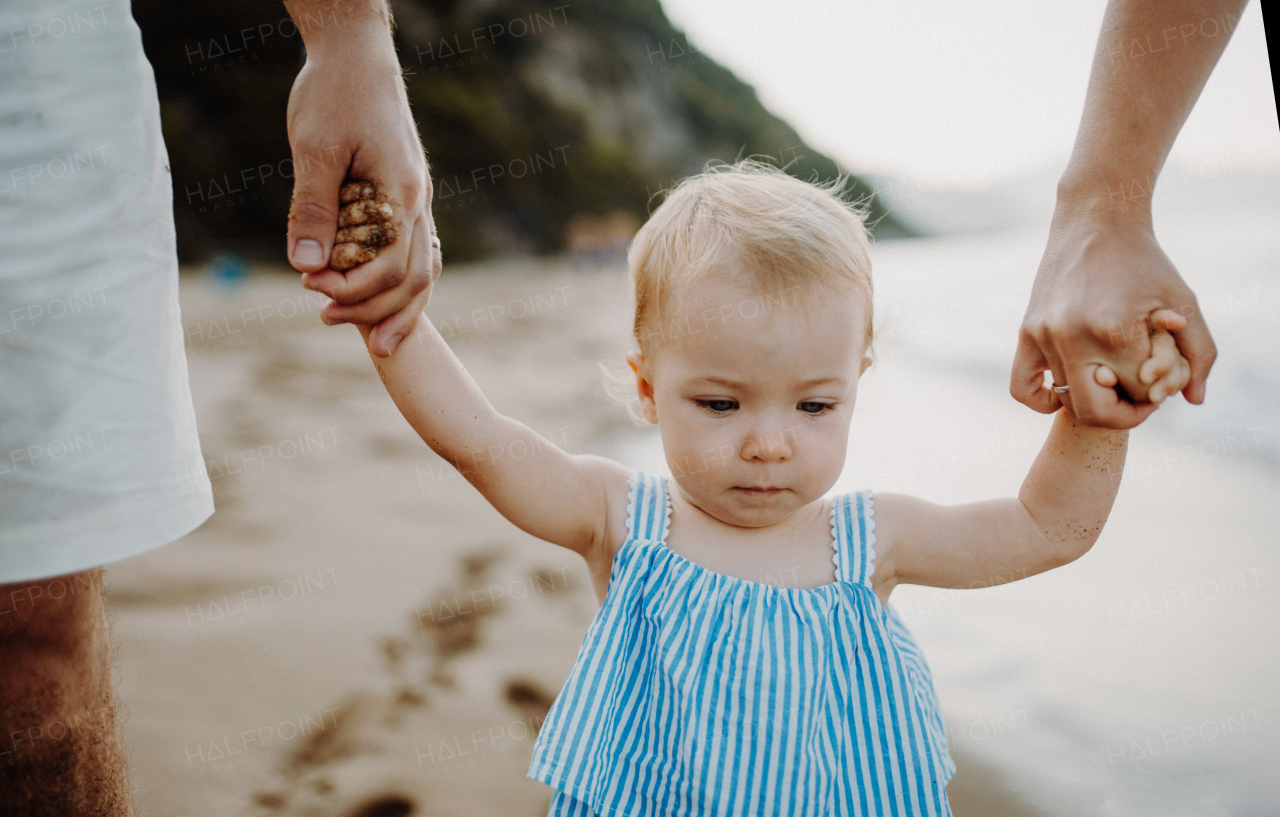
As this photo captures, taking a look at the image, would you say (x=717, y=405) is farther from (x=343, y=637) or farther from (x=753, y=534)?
(x=343, y=637)

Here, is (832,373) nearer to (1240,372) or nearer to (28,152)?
(28,152)

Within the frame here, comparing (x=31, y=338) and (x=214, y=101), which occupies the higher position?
(x=31, y=338)

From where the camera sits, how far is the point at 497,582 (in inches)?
117

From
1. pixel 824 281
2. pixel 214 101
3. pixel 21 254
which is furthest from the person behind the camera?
pixel 214 101

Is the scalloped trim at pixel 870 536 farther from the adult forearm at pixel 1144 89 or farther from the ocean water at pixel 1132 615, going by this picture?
the adult forearm at pixel 1144 89

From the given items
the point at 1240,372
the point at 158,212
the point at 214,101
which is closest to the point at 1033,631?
the point at 158,212

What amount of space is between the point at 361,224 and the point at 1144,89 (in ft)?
4.58

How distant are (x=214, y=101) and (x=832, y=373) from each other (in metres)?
21.7

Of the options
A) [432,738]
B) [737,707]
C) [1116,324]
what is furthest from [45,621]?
[1116,324]

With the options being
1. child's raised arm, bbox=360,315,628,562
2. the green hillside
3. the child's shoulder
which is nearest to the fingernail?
child's raised arm, bbox=360,315,628,562

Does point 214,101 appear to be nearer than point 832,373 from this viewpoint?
No

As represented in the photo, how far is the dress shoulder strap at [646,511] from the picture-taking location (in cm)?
161

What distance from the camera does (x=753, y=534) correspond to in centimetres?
162

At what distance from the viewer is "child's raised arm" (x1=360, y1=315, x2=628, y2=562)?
152 centimetres
